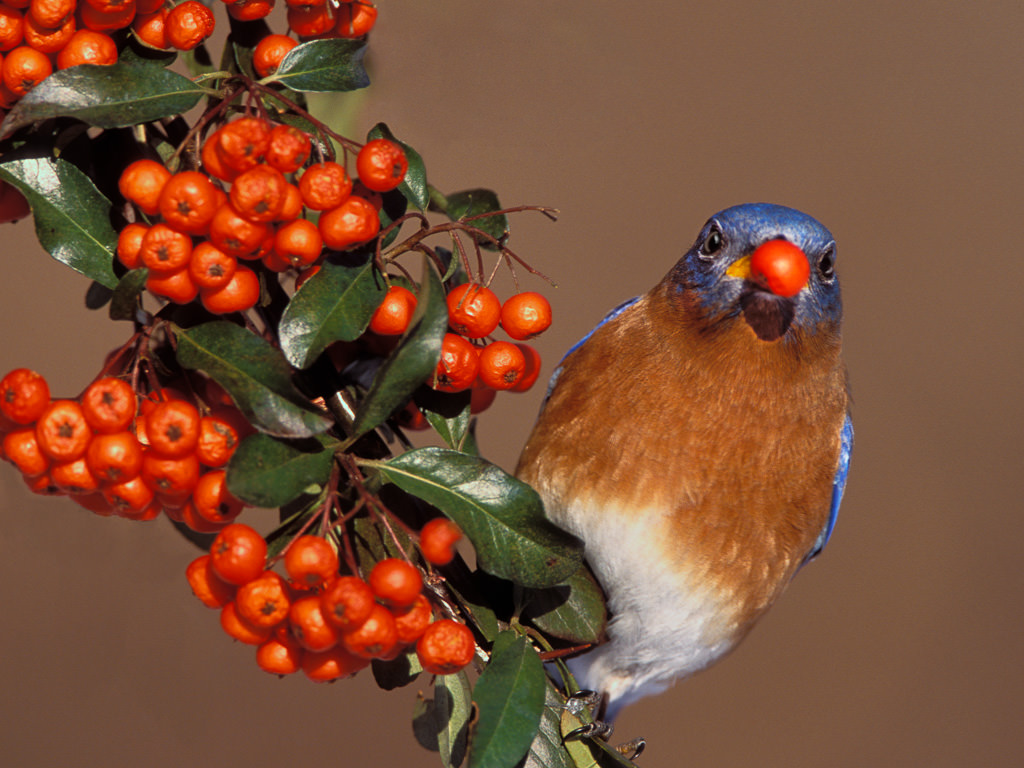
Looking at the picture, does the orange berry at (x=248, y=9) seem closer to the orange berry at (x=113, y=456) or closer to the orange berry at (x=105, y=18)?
the orange berry at (x=105, y=18)

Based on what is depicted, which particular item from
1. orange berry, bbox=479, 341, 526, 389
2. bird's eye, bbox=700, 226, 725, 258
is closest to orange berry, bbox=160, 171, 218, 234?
orange berry, bbox=479, 341, 526, 389

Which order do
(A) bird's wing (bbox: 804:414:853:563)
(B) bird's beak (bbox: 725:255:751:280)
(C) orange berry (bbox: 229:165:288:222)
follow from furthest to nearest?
1. (A) bird's wing (bbox: 804:414:853:563)
2. (B) bird's beak (bbox: 725:255:751:280)
3. (C) orange berry (bbox: 229:165:288:222)

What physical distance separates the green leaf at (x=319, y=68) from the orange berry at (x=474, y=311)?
23 centimetres

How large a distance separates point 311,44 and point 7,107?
0.95ft

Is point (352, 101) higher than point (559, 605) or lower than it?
higher

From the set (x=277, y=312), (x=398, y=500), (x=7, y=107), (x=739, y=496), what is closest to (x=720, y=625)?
(x=739, y=496)

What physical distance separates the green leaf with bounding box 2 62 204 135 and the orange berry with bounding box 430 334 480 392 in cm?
33

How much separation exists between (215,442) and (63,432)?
0.42ft

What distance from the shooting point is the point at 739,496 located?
131 cm

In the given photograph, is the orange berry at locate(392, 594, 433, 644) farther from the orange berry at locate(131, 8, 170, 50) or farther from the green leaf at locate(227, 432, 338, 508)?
the orange berry at locate(131, 8, 170, 50)

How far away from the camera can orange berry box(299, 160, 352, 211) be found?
78 centimetres

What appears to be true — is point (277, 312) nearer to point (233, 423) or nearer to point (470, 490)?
point (233, 423)

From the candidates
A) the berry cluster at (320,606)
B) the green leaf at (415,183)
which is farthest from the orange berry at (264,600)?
the green leaf at (415,183)

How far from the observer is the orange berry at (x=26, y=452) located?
0.81 m
